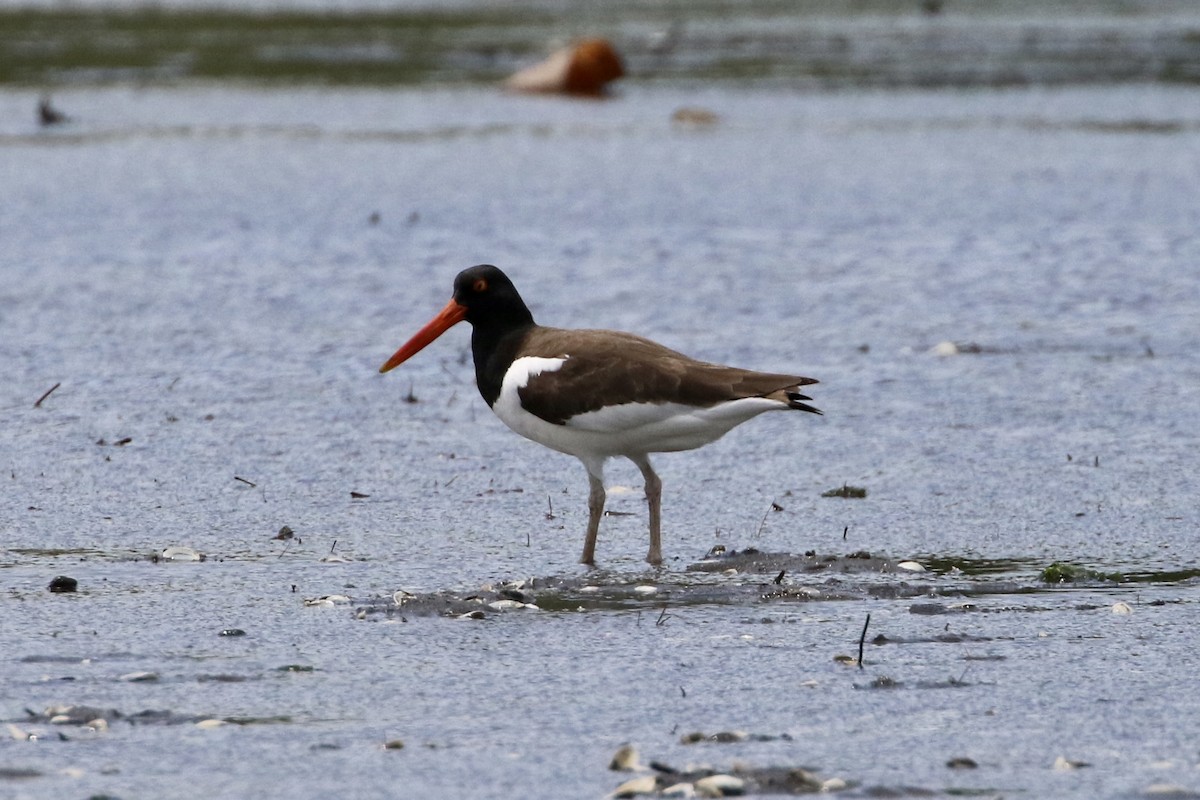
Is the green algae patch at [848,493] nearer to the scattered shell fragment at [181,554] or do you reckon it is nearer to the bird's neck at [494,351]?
the bird's neck at [494,351]

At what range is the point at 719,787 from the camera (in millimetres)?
3818

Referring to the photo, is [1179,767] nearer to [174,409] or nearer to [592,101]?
[174,409]

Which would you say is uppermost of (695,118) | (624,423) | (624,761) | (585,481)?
(695,118)

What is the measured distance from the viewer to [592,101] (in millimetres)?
21516

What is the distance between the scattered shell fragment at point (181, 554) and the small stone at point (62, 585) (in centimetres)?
48

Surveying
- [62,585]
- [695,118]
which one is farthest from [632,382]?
[695,118]

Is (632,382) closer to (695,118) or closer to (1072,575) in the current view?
(1072,575)

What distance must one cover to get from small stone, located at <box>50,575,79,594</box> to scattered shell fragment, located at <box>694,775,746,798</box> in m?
2.49

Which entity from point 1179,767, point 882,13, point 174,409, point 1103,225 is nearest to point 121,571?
point 174,409

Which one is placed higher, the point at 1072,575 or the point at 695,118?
the point at 695,118

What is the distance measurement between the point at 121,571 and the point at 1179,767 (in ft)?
11.0

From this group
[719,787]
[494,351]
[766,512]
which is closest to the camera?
[719,787]

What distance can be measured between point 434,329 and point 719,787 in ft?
11.0

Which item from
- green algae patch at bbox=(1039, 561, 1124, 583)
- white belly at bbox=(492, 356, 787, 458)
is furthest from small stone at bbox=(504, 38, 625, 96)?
green algae patch at bbox=(1039, 561, 1124, 583)
